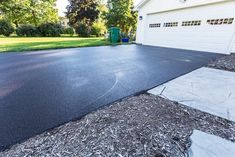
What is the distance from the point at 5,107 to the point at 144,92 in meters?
2.46

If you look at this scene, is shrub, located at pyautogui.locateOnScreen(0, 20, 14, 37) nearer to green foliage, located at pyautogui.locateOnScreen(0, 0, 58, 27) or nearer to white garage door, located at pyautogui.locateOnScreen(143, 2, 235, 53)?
green foliage, located at pyautogui.locateOnScreen(0, 0, 58, 27)

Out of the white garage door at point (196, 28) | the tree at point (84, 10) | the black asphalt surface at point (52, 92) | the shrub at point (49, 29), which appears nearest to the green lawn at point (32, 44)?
the black asphalt surface at point (52, 92)

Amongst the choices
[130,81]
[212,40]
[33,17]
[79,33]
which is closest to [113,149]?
[130,81]

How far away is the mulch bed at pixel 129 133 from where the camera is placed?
56.5 inches

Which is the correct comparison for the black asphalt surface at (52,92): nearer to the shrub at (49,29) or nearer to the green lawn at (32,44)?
the green lawn at (32,44)

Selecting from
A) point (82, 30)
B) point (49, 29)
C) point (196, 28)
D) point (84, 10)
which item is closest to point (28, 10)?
point (49, 29)

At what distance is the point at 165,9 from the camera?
10297mm

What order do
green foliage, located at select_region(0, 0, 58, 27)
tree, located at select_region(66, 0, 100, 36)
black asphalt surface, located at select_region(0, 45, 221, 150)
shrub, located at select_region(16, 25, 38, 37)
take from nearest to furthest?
black asphalt surface, located at select_region(0, 45, 221, 150) < shrub, located at select_region(16, 25, 38, 37) < green foliage, located at select_region(0, 0, 58, 27) < tree, located at select_region(66, 0, 100, 36)

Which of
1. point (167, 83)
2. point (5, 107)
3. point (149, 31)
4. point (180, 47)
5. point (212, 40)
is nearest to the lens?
point (5, 107)

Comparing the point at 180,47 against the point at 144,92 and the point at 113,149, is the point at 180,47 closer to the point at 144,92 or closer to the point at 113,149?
the point at 144,92

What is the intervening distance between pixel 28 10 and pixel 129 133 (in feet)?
88.5

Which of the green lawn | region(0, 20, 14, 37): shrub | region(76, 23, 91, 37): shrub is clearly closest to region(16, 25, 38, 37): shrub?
region(0, 20, 14, 37): shrub

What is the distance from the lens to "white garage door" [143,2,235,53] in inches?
312

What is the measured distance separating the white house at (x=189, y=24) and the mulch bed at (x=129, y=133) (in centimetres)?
814
